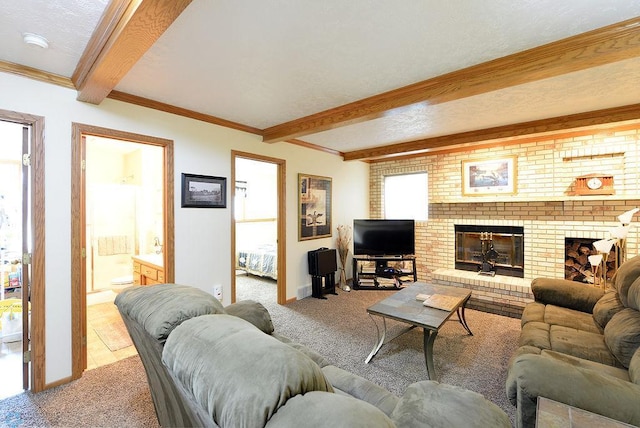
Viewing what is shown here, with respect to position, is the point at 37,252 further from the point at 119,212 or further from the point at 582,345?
the point at 582,345

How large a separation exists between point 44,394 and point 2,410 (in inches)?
8.4

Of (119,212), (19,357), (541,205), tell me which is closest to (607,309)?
(541,205)

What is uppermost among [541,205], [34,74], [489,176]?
[34,74]

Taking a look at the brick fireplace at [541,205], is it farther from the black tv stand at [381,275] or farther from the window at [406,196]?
the black tv stand at [381,275]

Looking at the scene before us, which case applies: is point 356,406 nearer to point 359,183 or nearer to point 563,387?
point 563,387

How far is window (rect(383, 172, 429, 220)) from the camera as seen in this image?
5.29 m

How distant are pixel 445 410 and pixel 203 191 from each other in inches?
116

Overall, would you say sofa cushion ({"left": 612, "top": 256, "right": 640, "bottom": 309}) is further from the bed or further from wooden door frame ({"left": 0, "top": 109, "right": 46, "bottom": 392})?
the bed

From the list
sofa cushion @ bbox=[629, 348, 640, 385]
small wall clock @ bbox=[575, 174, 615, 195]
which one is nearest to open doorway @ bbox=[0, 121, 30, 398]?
sofa cushion @ bbox=[629, 348, 640, 385]

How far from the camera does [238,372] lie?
2.34 ft

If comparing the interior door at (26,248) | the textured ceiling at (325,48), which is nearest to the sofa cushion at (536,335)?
the textured ceiling at (325,48)

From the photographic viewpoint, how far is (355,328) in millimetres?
3264

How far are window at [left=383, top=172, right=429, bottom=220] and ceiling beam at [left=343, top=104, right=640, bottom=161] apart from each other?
3.12 ft

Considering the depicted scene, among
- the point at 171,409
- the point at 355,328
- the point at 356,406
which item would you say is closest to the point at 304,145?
the point at 355,328
